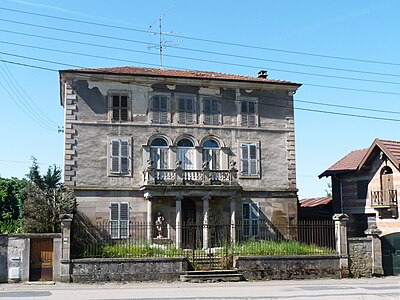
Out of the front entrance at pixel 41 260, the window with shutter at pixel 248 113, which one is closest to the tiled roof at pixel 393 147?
the window with shutter at pixel 248 113

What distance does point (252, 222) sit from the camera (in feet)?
94.0

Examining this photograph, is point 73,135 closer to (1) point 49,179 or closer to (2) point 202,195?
(2) point 202,195

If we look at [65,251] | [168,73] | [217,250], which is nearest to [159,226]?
[217,250]

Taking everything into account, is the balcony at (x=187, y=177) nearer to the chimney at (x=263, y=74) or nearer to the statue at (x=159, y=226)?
the statue at (x=159, y=226)

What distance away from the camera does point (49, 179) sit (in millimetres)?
35875

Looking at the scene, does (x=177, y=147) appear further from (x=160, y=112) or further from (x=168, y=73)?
(x=168, y=73)

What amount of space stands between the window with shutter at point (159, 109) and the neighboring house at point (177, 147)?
0.05m

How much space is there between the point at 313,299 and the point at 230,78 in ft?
51.3

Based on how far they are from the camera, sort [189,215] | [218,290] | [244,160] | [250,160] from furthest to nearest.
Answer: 1. [250,160]
2. [244,160]
3. [189,215]
4. [218,290]

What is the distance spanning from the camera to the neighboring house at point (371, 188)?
90.7ft

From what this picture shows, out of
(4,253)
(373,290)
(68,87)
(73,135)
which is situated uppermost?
(68,87)

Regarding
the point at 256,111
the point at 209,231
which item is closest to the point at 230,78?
the point at 256,111

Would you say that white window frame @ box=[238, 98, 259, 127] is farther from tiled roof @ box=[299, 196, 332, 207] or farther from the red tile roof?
tiled roof @ box=[299, 196, 332, 207]

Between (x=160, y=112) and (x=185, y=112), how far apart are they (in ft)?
4.43
